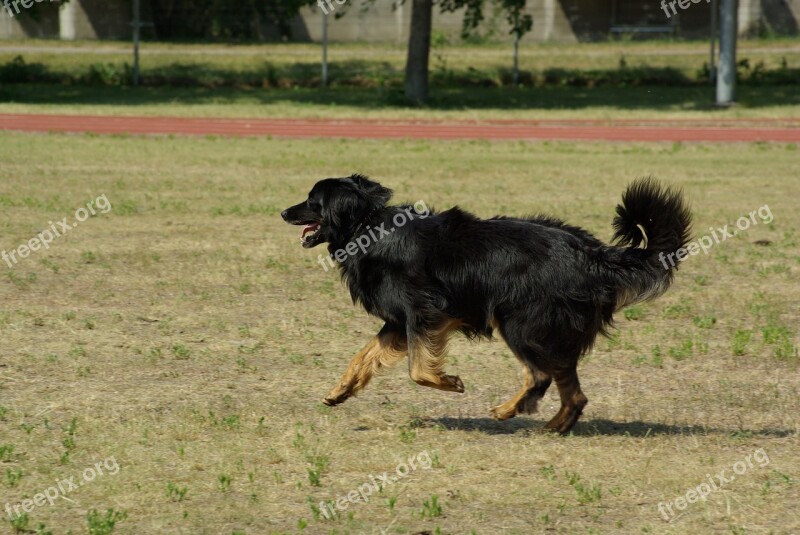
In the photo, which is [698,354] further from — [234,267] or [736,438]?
[234,267]

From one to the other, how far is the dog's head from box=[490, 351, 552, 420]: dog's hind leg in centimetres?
125

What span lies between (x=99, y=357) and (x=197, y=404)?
133cm

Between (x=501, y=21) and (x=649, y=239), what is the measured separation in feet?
130

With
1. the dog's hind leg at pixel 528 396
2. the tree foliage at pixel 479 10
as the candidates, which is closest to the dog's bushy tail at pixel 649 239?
the dog's hind leg at pixel 528 396

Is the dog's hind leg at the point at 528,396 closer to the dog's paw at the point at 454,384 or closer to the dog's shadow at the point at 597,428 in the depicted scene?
the dog's shadow at the point at 597,428

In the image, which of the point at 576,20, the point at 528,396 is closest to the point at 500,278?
the point at 528,396

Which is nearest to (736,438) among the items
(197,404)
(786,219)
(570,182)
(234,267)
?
(197,404)

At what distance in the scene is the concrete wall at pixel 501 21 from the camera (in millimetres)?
44469

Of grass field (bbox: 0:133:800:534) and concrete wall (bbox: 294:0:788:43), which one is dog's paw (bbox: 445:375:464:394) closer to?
grass field (bbox: 0:133:800:534)

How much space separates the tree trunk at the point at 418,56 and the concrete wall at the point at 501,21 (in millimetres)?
13237

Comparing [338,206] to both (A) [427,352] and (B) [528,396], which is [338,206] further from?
(B) [528,396]

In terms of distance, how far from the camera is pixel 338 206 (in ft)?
21.5

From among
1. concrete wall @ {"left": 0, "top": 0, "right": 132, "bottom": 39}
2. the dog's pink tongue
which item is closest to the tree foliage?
concrete wall @ {"left": 0, "top": 0, "right": 132, "bottom": 39}

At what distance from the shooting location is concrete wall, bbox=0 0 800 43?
44.5m
